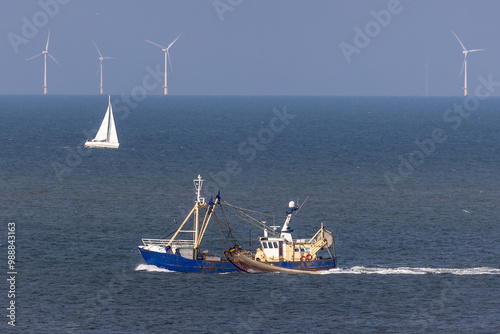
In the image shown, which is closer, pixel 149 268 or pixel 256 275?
pixel 256 275

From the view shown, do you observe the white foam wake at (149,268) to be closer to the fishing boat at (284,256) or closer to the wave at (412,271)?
the fishing boat at (284,256)

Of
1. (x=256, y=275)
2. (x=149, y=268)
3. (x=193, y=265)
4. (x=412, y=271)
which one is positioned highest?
(x=193, y=265)

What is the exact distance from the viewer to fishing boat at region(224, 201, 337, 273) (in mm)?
107188

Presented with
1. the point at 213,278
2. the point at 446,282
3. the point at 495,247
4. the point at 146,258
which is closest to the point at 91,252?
the point at 146,258

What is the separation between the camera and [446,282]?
10381 cm

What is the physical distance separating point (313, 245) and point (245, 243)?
19.5 m

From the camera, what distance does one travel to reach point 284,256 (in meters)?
108

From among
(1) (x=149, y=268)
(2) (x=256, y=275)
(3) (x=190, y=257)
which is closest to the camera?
(2) (x=256, y=275)

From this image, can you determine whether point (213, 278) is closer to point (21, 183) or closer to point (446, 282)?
point (446, 282)

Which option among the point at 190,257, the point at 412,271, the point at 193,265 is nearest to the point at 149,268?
the point at 190,257

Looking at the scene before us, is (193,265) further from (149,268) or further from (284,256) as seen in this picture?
(284,256)

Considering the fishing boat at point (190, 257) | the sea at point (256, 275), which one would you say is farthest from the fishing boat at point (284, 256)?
the fishing boat at point (190, 257)

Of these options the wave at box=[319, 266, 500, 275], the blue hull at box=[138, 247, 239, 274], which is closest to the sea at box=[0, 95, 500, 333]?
the wave at box=[319, 266, 500, 275]

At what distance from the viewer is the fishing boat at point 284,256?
107188mm
